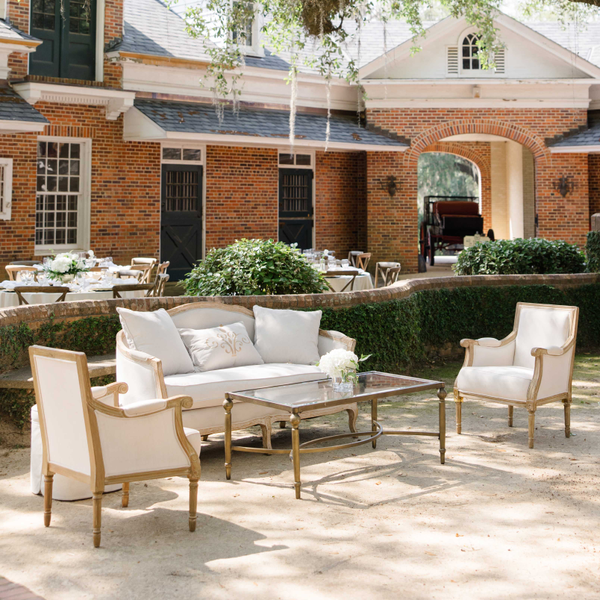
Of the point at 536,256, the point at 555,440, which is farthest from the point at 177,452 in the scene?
the point at 536,256

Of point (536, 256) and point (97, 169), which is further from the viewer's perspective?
point (97, 169)

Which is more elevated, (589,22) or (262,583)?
(589,22)

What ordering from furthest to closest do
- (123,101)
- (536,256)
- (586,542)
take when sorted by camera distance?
(123,101) < (536,256) < (586,542)

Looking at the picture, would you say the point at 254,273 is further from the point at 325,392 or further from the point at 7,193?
the point at 7,193

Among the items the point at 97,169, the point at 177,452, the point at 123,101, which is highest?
the point at 123,101

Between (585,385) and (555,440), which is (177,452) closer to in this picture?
(555,440)

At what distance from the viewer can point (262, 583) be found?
141 inches

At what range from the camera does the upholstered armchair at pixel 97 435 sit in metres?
4.09

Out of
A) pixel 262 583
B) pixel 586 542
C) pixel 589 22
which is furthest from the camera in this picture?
pixel 589 22

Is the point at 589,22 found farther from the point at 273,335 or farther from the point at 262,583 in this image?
the point at 262,583

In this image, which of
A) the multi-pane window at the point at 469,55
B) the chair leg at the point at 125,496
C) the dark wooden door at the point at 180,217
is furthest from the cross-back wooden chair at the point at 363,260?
the chair leg at the point at 125,496

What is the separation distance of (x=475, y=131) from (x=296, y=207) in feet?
13.3

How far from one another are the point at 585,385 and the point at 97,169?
902 centimetres

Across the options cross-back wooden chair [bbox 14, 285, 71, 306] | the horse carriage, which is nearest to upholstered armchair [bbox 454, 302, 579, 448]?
cross-back wooden chair [bbox 14, 285, 71, 306]
